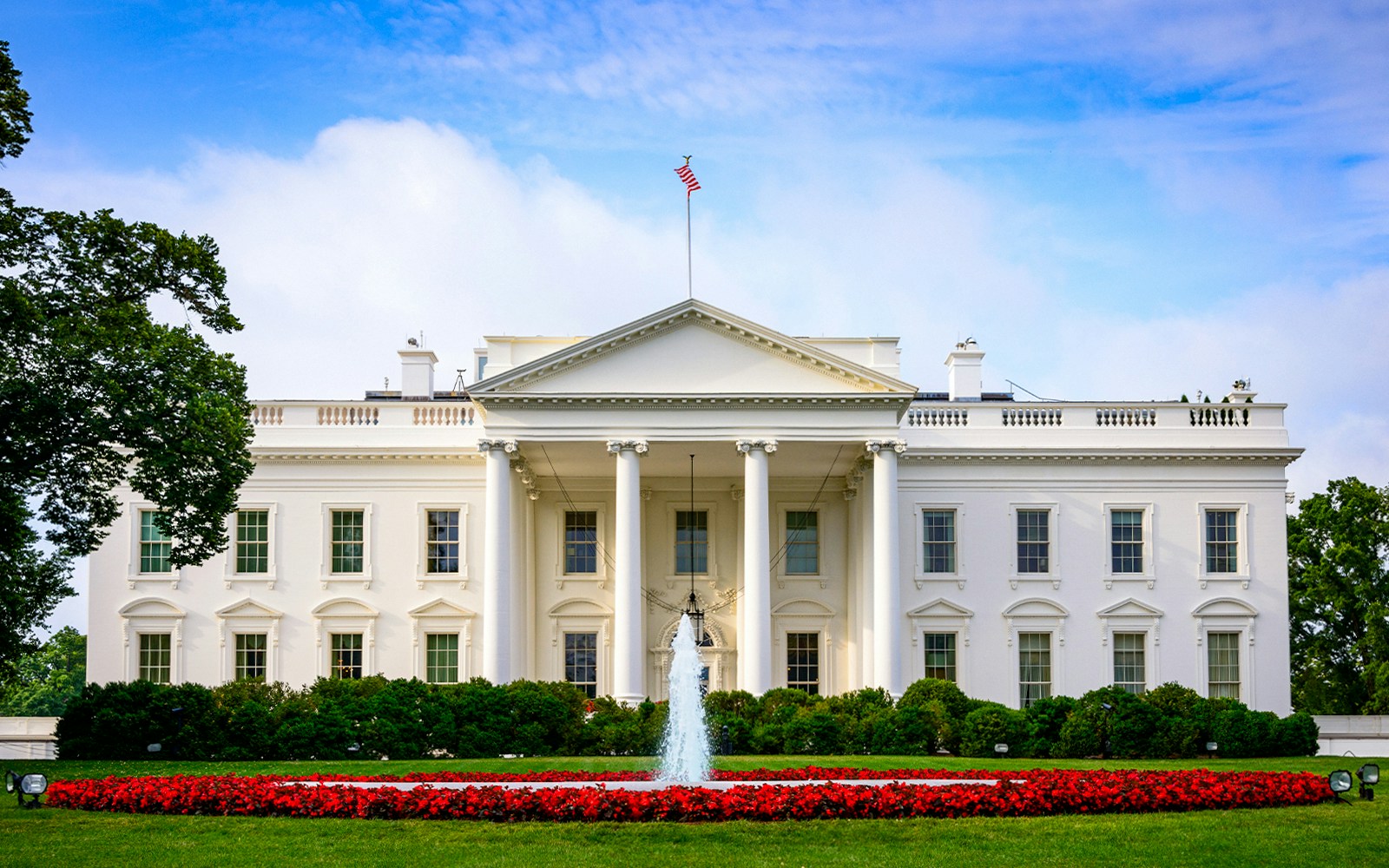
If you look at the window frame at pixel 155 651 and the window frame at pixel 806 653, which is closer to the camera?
the window frame at pixel 155 651

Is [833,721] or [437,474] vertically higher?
[437,474]

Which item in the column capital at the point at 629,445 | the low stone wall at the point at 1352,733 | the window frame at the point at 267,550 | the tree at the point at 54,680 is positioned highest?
the column capital at the point at 629,445

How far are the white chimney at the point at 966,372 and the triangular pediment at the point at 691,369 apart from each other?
40.2 feet

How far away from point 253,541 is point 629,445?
11.8m

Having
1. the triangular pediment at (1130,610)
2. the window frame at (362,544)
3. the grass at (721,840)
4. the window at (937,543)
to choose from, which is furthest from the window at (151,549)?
the triangular pediment at (1130,610)

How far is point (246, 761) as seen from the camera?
26438mm

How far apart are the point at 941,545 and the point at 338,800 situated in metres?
23.9

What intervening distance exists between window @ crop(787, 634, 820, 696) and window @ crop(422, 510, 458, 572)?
382 inches

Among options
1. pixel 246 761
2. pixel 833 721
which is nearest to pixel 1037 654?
pixel 833 721

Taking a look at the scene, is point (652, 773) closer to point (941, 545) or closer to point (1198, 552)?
point (941, 545)

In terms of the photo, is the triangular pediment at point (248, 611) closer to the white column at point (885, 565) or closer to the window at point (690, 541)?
the window at point (690, 541)

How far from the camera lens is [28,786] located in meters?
17.6

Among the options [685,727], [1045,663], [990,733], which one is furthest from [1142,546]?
[685,727]

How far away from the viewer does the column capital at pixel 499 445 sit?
34.3 metres
